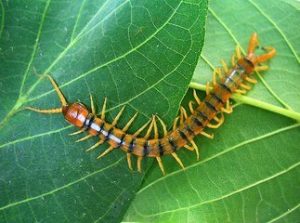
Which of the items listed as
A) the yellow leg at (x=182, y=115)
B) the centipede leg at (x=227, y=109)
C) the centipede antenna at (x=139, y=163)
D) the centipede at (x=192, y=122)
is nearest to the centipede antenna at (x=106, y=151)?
the centipede at (x=192, y=122)

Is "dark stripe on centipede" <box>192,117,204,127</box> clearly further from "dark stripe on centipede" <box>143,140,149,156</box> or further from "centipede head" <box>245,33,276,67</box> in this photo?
"centipede head" <box>245,33,276,67</box>

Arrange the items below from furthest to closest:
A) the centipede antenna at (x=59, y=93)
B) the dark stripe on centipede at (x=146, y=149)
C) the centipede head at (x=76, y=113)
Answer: the dark stripe on centipede at (x=146, y=149), the centipede head at (x=76, y=113), the centipede antenna at (x=59, y=93)

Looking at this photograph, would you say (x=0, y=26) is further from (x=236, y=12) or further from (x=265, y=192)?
(x=265, y=192)

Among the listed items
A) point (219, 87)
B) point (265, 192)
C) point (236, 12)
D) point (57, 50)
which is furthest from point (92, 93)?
point (265, 192)

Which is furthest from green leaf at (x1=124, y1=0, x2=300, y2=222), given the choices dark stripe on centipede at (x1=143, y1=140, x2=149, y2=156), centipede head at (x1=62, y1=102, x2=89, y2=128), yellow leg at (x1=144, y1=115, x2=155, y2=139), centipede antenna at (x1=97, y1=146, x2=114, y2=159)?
centipede head at (x1=62, y1=102, x2=89, y2=128)

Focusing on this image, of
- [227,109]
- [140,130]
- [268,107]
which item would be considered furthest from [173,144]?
[268,107]

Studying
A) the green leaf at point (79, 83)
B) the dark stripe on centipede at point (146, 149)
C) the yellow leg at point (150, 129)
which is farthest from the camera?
the dark stripe on centipede at point (146, 149)

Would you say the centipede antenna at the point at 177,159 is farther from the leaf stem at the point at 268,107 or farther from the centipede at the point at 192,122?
the leaf stem at the point at 268,107
